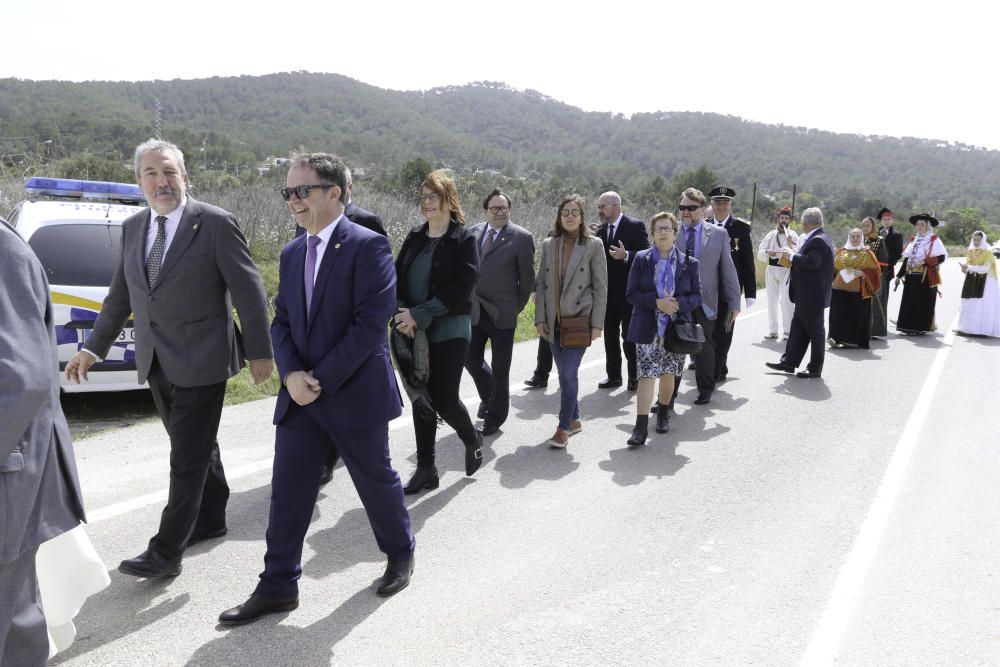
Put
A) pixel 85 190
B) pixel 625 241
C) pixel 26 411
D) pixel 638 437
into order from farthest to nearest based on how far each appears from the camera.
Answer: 1. pixel 625 241
2. pixel 85 190
3. pixel 638 437
4. pixel 26 411

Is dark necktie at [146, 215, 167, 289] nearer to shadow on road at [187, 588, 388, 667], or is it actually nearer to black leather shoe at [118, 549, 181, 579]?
black leather shoe at [118, 549, 181, 579]

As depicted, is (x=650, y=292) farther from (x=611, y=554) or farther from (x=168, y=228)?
(x=168, y=228)

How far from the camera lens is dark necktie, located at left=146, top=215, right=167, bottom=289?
12.7 feet

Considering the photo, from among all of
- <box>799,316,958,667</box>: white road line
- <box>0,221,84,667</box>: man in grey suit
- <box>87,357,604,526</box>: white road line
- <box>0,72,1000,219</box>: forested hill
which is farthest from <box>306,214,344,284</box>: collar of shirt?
<box>0,72,1000,219</box>: forested hill

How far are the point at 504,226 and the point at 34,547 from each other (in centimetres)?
481

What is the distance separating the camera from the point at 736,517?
496 centimetres

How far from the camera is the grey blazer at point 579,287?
664cm

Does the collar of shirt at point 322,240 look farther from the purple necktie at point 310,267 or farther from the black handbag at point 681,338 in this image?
the black handbag at point 681,338

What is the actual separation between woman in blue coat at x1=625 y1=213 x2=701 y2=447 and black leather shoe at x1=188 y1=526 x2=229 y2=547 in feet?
11.2

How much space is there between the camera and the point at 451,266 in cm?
509

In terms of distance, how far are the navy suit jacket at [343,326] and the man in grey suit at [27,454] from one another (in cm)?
109

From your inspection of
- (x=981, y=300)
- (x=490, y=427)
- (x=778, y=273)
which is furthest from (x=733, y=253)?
(x=981, y=300)

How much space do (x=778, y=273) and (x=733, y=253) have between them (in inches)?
139

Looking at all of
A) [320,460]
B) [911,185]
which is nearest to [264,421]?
[320,460]
